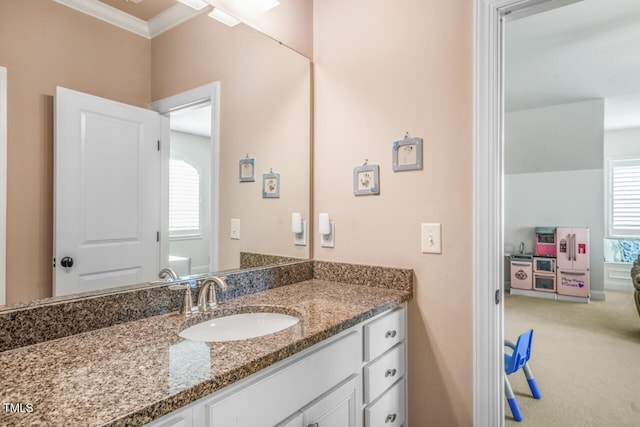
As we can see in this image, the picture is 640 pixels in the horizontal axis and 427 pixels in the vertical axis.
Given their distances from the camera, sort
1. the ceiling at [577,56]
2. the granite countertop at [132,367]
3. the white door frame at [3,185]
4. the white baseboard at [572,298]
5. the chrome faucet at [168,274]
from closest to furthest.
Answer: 1. the granite countertop at [132,367]
2. the white door frame at [3,185]
3. the chrome faucet at [168,274]
4. the ceiling at [577,56]
5. the white baseboard at [572,298]

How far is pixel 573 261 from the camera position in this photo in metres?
5.15

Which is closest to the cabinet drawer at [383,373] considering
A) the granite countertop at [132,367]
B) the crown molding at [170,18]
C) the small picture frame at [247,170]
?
the granite countertop at [132,367]

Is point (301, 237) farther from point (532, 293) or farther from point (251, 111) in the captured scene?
point (532, 293)

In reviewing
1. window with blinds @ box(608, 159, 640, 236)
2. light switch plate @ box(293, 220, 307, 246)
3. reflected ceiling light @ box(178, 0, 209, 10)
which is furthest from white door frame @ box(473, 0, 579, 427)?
window with blinds @ box(608, 159, 640, 236)

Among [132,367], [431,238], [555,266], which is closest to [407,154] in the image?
[431,238]

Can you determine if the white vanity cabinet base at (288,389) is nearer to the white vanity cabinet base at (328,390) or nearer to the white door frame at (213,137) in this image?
the white vanity cabinet base at (328,390)

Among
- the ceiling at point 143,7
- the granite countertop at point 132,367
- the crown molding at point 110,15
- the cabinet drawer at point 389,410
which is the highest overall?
the ceiling at point 143,7

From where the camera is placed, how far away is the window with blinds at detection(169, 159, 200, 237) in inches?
52.7

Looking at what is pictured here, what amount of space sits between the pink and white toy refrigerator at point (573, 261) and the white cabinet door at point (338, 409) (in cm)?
520

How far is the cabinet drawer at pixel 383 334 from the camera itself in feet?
4.25

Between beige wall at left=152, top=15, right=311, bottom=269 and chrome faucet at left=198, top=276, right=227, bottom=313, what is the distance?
195mm

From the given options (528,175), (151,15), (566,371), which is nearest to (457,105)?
(151,15)

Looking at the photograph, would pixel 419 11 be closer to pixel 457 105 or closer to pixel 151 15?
pixel 457 105

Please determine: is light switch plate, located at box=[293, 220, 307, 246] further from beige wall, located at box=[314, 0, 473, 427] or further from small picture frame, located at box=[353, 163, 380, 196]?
small picture frame, located at box=[353, 163, 380, 196]
